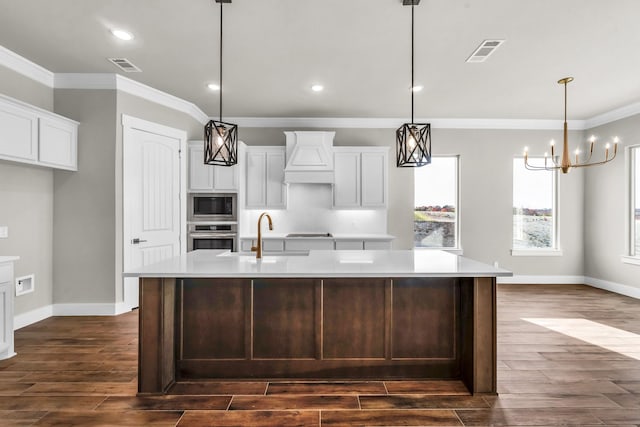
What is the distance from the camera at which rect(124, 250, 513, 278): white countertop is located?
2.29m

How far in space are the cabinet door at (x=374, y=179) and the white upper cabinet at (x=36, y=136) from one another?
3.78 metres

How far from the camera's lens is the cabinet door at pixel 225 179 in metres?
5.26

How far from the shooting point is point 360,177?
18.6 ft

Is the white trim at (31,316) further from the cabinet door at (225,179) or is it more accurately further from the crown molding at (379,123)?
the crown molding at (379,123)

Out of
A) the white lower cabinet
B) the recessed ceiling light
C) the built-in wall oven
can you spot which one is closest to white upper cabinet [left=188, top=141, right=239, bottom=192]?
the built-in wall oven

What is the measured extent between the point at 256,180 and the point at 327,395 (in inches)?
149

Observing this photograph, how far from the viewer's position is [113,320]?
4098mm

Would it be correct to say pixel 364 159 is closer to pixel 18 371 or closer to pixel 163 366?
pixel 163 366

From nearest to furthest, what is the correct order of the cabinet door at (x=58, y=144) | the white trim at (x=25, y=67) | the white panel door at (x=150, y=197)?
the white trim at (x=25, y=67), the cabinet door at (x=58, y=144), the white panel door at (x=150, y=197)

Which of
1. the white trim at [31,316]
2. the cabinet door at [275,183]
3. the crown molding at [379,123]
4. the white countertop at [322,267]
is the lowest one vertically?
the white trim at [31,316]

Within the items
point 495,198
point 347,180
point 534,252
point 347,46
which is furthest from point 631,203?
point 347,46

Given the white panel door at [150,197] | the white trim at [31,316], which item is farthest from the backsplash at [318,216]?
the white trim at [31,316]

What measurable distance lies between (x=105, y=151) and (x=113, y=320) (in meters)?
1.93

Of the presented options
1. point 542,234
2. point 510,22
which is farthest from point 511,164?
point 510,22
